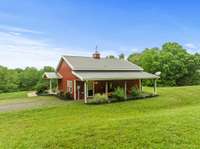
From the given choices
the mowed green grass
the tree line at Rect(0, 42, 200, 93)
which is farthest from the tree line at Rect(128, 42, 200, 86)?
the mowed green grass

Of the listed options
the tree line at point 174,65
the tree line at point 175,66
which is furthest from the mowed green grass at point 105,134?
the tree line at point 175,66

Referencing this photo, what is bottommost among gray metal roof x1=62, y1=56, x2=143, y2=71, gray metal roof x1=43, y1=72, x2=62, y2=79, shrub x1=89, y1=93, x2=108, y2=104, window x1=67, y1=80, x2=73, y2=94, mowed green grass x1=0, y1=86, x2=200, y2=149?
mowed green grass x1=0, y1=86, x2=200, y2=149

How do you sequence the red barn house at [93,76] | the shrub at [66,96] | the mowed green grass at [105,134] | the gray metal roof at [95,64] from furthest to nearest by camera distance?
the gray metal roof at [95,64], the shrub at [66,96], the red barn house at [93,76], the mowed green grass at [105,134]

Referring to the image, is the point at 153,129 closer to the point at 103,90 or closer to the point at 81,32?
the point at 103,90

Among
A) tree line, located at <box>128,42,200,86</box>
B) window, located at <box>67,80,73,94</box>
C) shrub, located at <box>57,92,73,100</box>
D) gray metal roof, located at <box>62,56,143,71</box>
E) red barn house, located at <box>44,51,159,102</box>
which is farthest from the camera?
tree line, located at <box>128,42,200,86</box>

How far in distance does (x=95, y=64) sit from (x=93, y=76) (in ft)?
12.9

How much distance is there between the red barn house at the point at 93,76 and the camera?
18.0 m

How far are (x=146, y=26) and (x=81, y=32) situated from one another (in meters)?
8.79

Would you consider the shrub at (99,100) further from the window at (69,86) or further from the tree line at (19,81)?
the tree line at (19,81)

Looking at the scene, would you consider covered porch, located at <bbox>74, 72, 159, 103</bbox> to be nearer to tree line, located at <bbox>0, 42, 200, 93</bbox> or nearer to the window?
the window

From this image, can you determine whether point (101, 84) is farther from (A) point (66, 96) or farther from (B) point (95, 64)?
(A) point (66, 96)

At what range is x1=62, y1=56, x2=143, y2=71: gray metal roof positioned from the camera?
63.8 feet

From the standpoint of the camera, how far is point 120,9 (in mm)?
19281

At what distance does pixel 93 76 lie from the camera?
56.7 feet
